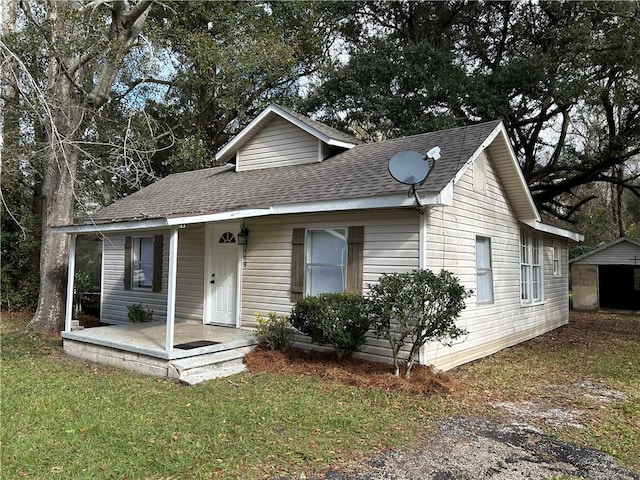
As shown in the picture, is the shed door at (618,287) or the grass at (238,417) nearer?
the grass at (238,417)

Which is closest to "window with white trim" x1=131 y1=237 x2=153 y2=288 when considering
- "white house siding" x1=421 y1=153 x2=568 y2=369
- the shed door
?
"white house siding" x1=421 y1=153 x2=568 y2=369

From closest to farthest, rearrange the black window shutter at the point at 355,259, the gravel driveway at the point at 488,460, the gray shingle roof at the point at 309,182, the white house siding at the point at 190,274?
the gravel driveway at the point at 488,460
the gray shingle roof at the point at 309,182
the black window shutter at the point at 355,259
the white house siding at the point at 190,274

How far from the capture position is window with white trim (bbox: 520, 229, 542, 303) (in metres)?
11.0

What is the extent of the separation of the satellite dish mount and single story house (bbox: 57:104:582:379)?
7 centimetres

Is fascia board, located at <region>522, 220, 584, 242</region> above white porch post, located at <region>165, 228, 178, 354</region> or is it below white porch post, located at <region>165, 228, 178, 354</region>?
above

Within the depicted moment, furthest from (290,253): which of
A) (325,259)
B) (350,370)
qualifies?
(350,370)

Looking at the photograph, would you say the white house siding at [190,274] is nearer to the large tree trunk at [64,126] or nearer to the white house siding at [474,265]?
the large tree trunk at [64,126]

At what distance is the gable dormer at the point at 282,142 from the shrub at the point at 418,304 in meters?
4.55

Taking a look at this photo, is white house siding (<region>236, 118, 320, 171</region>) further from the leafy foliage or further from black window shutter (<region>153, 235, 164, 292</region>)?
the leafy foliage

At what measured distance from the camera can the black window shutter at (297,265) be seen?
7.96m

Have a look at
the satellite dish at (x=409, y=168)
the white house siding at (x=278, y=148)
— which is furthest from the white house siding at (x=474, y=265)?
the white house siding at (x=278, y=148)

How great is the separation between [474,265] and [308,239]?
3101mm

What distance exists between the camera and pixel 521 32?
17.7 m

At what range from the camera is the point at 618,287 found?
750 inches
